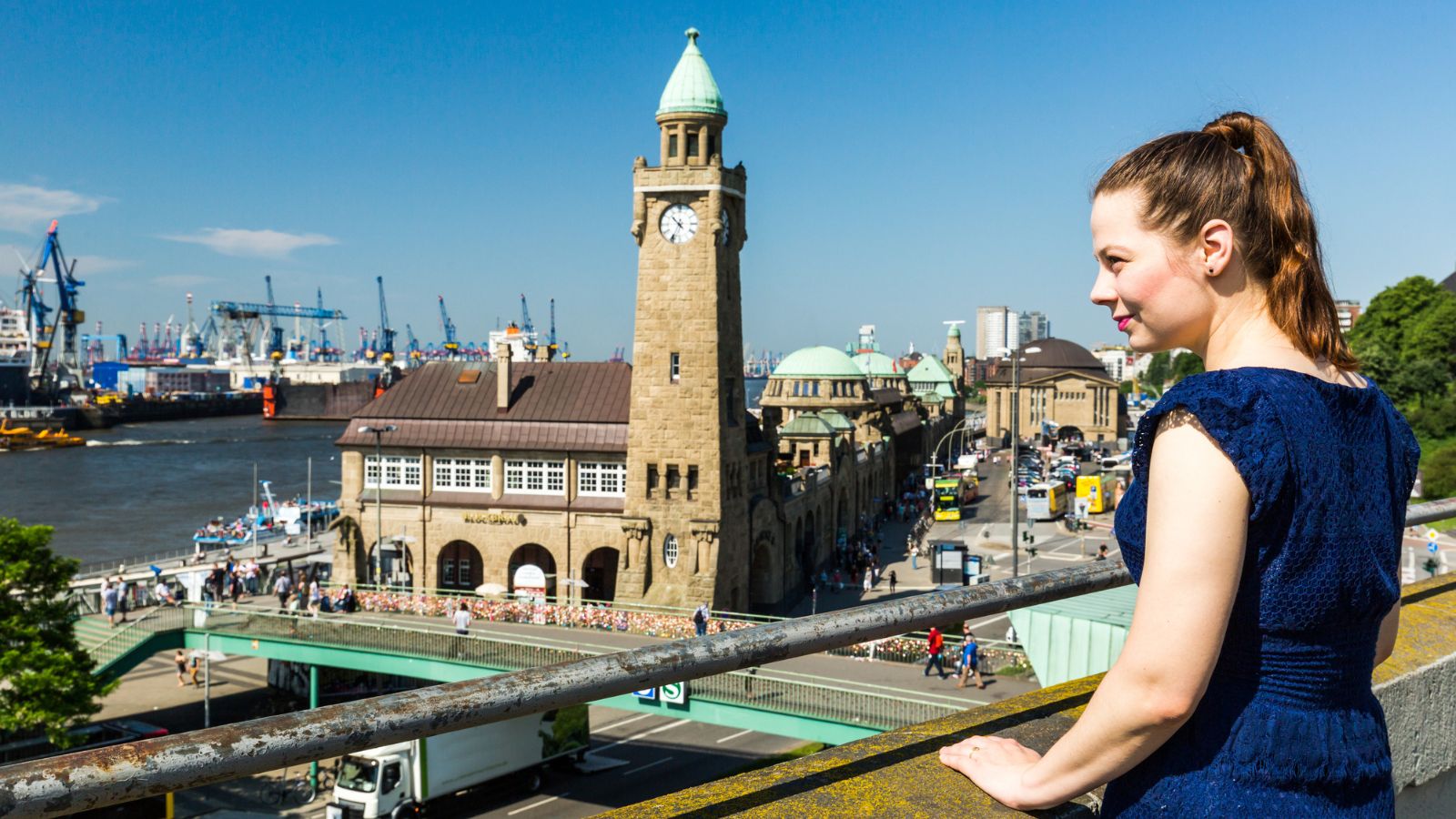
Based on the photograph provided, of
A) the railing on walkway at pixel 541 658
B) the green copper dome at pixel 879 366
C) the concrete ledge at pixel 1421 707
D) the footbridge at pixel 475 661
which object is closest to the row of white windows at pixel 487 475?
the footbridge at pixel 475 661

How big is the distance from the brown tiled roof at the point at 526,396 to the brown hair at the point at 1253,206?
41.7 metres

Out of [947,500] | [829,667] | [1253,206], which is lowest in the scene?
[829,667]

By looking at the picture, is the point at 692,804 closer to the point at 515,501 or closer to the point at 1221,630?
the point at 1221,630

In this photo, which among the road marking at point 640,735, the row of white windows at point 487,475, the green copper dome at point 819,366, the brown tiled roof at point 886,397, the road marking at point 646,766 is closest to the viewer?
the road marking at point 646,766

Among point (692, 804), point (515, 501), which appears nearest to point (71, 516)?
point (515, 501)

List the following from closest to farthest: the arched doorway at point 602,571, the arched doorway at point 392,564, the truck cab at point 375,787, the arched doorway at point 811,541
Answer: the truck cab at point 375,787 < the arched doorway at point 602,571 < the arched doorway at point 392,564 < the arched doorway at point 811,541

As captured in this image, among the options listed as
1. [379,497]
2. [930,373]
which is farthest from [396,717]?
[930,373]

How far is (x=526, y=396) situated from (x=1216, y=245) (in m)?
44.1

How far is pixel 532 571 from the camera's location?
42.4m

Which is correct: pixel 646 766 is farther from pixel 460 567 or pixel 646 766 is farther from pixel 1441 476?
pixel 1441 476

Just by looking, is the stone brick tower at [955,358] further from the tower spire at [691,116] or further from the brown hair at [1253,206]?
the brown hair at [1253,206]

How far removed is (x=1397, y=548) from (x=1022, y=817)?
1.04m

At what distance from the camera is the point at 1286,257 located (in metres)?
2.46

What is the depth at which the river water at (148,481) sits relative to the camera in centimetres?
7300
